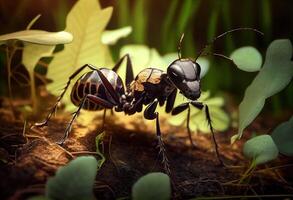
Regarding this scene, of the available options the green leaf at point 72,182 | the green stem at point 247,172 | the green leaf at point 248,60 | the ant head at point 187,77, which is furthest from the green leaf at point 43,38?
the green stem at point 247,172

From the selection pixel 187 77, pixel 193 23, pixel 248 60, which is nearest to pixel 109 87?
pixel 187 77

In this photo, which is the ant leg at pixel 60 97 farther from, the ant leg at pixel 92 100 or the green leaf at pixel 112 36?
the green leaf at pixel 112 36

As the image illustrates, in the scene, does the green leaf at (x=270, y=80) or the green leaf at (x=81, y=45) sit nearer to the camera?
the green leaf at (x=270, y=80)

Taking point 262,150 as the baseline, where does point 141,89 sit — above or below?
above

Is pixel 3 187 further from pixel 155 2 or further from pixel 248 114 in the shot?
pixel 155 2

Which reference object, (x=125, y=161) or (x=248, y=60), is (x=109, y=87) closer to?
(x=125, y=161)
